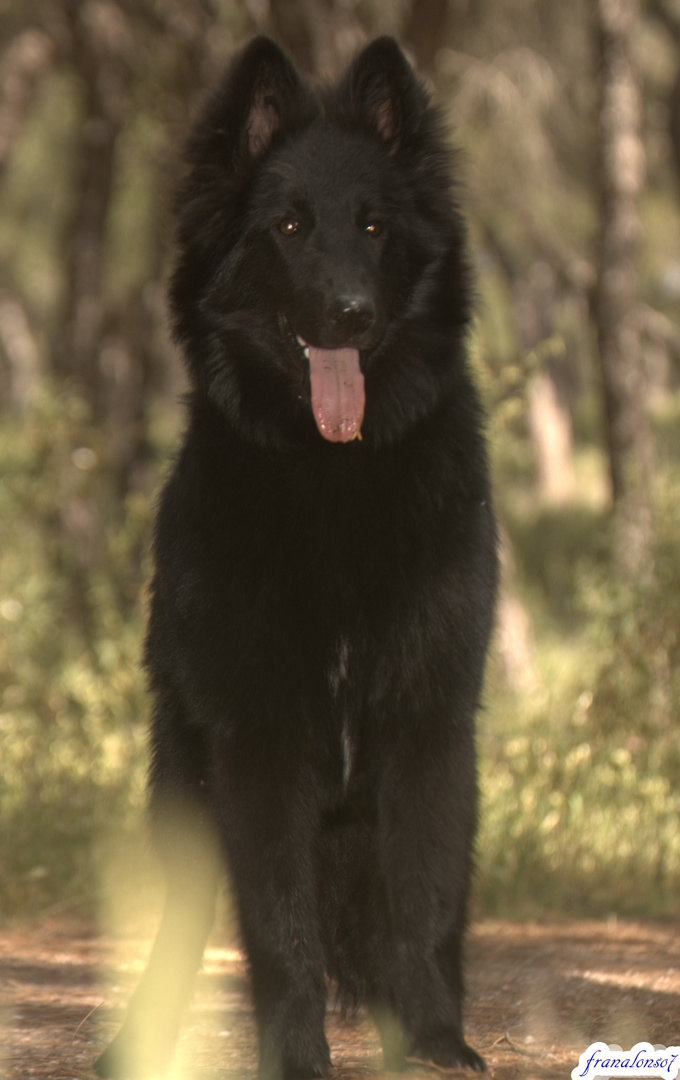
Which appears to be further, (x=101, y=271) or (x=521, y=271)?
(x=521, y=271)

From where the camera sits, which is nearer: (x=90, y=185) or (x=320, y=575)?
(x=320, y=575)

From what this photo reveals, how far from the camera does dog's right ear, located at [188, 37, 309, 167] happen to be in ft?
12.1

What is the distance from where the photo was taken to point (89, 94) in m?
13.5

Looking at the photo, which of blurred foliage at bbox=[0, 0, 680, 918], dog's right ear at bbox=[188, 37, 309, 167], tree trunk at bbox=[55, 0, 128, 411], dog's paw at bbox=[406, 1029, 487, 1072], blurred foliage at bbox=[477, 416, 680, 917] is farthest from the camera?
tree trunk at bbox=[55, 0, 128, 411]

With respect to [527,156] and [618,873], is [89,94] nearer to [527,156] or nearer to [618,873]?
[527,156]

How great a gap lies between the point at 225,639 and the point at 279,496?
0.39m

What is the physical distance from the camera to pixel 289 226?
359 centimetres

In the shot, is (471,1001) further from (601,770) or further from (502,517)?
(502,517)

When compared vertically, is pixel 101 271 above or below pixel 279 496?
above

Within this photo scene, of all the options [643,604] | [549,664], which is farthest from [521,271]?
[643,604]

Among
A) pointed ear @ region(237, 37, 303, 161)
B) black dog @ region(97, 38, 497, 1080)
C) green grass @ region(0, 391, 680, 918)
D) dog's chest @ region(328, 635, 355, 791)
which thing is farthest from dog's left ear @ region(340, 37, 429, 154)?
green grass @ region(0, 391, 680, 918)

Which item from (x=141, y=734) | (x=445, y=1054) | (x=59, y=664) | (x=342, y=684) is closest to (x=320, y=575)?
(x=342, y=684)

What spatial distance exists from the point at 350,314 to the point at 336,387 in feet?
0.75

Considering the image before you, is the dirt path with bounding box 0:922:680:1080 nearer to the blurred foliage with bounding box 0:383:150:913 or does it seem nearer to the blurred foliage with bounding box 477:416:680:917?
the blurred foliage with bounding box 477:416:680:917
